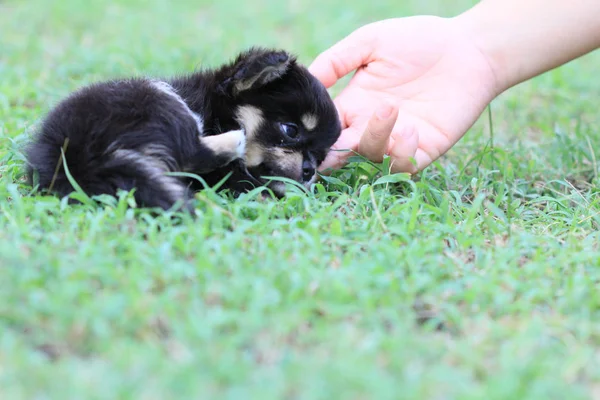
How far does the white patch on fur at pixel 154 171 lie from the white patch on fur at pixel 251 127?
0.54 metres

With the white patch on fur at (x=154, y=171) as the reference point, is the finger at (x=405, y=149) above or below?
below

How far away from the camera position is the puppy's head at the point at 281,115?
2902mm

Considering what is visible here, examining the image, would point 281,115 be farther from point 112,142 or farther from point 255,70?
point 112,142

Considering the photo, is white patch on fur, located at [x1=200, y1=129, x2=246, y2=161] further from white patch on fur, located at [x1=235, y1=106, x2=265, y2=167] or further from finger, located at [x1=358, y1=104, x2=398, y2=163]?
finger, located at [x1=358, y1=104, x2=398, y2=163]

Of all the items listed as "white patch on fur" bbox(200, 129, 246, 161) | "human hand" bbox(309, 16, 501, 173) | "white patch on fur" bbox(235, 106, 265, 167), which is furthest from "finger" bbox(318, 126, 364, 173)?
"white patch on fur" bbox(200, 129, 246, 161)

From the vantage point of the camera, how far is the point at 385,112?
287 centimetres

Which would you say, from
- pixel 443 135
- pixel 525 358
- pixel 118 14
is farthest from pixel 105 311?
pixel 118 14

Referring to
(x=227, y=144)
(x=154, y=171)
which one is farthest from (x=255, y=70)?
(x=154, y=171)

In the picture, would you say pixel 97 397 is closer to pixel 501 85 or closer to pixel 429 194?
pixel 429 194

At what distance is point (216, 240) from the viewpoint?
2.13 meters

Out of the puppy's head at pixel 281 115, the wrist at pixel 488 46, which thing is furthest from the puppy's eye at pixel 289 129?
the wrist at pixel 488 46

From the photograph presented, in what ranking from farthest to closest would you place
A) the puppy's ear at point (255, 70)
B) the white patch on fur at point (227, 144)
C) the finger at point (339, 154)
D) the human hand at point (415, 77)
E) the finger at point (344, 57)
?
1. the finger at point (344, 57)
2. the human hand at point (415, 77)
3. the finger at point (339, 154)
4. the puppy's ear at point (255, 70)
5. the white patch on fur at point (227, 144)

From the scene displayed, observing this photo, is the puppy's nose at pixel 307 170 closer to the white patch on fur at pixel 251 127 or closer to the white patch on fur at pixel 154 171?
the white patch on fur at pixel 251 127

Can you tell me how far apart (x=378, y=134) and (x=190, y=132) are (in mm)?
857
